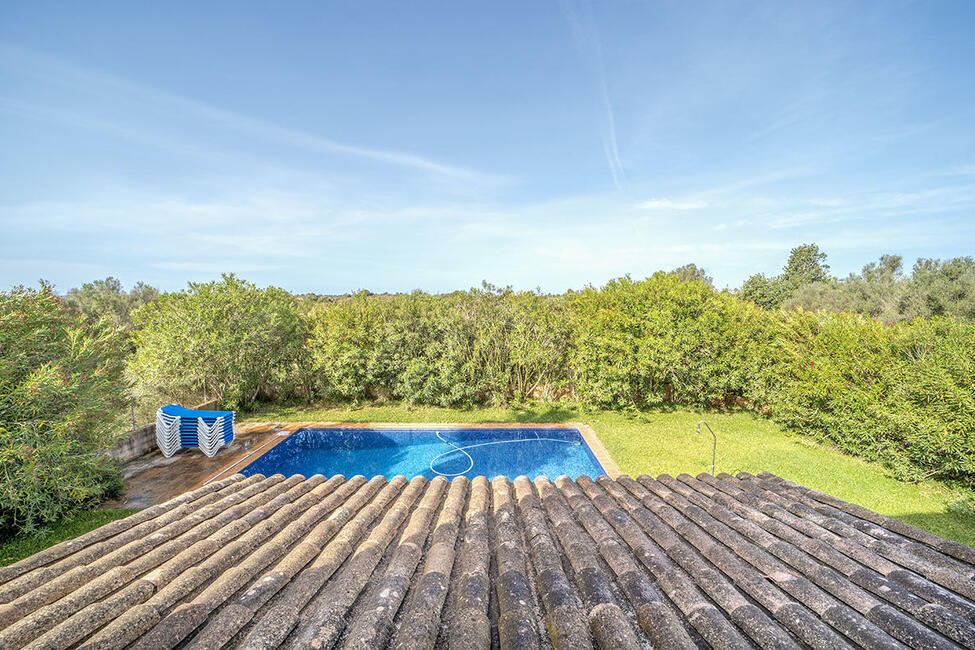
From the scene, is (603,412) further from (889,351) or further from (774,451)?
(889,351)

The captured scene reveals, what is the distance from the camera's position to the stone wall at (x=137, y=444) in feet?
39.0

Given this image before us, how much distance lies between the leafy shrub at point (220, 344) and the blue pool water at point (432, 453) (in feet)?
14.7

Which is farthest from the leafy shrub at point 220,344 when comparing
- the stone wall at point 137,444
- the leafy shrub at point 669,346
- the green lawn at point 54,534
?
the leafy shrub at point 669,346

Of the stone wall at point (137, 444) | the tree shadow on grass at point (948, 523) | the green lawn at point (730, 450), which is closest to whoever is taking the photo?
the tree shadow on grass at point (948, 523)

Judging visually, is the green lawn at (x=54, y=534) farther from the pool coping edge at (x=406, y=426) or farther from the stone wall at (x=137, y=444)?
the pool coping edge at (x=406, y=426)

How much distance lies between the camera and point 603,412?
56.9ft

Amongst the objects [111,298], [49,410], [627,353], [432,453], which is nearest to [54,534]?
[49,410]

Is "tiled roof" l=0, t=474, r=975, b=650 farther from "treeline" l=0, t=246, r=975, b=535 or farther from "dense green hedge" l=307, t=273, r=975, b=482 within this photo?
"dense green hedge" l=307, t=273, r=975, b=482

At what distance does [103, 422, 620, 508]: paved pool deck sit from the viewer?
1041 centimetres

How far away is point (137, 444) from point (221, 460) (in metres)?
2.81

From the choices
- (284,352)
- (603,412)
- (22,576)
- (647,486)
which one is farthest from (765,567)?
(284,352)

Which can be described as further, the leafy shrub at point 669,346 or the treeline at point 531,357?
the leafy shrub at point 669,346

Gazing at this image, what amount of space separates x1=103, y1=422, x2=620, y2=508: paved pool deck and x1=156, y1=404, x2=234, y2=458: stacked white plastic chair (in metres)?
0.31

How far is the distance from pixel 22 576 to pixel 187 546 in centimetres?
109
